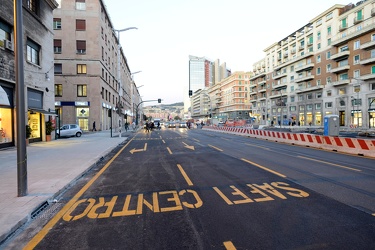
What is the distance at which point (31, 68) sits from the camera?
58.7 ft

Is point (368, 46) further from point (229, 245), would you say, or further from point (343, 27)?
point (229, 245)

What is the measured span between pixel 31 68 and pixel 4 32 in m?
3.70

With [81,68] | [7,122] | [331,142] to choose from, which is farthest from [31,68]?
[331,142]

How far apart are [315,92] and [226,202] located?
58552 millimetres

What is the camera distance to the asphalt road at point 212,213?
135 inches

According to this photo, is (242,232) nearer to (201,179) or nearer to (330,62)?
(201,179)

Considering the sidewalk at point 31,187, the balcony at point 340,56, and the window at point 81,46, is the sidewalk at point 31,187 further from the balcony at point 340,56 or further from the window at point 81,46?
the balcony at point 340,56

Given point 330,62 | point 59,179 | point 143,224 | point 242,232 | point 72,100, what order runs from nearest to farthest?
point 242,232
point 143,224
point 59,179
point 72,100
point 330,62

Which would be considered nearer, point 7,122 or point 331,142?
point 331,142

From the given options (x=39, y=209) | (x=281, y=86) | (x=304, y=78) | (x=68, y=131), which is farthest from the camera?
(x=281, y=86)

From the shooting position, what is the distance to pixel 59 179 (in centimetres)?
684

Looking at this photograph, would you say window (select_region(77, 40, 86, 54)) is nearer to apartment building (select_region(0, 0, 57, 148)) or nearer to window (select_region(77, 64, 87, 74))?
window (select_region(77, 64, 87, 74))

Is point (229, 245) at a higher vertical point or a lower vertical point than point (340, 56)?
lower

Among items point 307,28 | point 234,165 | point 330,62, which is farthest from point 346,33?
point 234,165
